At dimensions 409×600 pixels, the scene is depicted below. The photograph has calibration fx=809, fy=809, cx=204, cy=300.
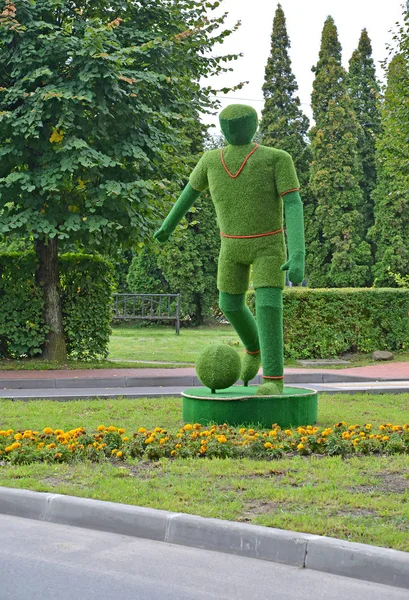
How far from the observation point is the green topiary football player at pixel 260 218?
7652 millimetres

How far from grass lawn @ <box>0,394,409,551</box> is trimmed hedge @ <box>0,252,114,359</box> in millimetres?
8740

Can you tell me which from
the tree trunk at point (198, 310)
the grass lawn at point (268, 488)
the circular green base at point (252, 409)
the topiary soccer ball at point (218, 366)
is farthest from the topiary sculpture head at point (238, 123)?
the tree trunk at point (198, 310)

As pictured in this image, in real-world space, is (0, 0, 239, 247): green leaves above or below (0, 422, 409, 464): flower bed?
above

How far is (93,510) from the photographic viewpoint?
4.66 m

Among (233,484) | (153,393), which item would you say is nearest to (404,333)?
(153,393)

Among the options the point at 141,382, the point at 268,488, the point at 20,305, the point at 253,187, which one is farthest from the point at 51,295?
the point at 268,488

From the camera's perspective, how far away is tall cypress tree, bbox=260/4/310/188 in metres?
35.8

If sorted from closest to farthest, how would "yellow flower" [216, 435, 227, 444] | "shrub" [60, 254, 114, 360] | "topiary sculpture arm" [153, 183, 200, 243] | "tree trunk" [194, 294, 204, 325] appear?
"yellow flower" [216, 435, 227, 444]
"topiary sculpture arm" [153, 183, 200, 243]
"shrub" [60, 254, 114, 360]
"tree trunk" [194, 294, 204, 325]

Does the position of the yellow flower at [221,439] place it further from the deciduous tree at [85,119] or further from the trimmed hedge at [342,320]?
the trimmed hedge at [342,320]

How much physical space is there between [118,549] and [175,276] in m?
26.0

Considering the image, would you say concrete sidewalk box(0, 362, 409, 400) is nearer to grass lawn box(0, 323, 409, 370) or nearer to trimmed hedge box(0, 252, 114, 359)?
grass lawn box(0, 323, 409, 370)

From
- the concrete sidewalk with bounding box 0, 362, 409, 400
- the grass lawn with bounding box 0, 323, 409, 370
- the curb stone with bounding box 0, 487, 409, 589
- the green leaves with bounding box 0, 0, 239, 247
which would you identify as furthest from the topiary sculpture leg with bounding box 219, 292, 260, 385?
the grass lawn with bounding box 0, 323, 409, 370

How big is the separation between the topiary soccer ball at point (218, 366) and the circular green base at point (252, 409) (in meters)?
0.25

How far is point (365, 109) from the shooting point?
123 feet
